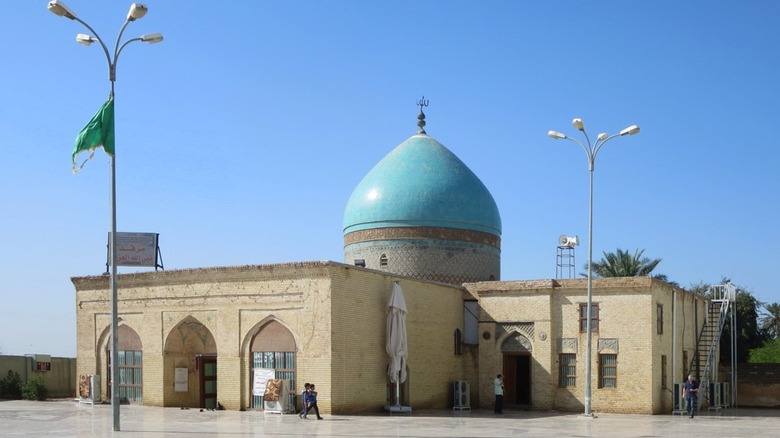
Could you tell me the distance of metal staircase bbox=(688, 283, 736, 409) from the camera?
30.4 metres

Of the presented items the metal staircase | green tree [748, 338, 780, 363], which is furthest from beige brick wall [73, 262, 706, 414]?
green tree [748, 338, 780, 363]

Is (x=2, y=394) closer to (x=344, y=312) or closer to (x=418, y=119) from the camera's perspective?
(x=344, y=312)

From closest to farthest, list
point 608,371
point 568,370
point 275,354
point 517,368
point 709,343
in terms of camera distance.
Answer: point 275,354 → point 608,371 → point 568,370 → point 517,368 → point 709,343

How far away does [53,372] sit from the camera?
110ft

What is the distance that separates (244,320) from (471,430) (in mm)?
7768

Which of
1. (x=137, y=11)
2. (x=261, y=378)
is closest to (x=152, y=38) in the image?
(x=137, y=11)

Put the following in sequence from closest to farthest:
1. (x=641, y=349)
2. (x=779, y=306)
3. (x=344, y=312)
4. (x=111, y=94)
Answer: (x=111, y=94), (x=344, y=312), (x=641, y=349), (x=779, y=306)

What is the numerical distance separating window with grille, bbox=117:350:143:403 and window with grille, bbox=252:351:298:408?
14.7 ft

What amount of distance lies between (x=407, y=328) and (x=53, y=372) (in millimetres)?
14321

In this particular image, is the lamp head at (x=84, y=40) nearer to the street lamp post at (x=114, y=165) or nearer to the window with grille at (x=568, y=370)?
the street lamp post at (x=114, y=165)

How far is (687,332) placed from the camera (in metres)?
30.5

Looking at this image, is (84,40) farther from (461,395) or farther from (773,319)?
(773,319)

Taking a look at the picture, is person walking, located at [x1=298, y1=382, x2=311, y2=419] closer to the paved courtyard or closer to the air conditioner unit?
the paved courtyard

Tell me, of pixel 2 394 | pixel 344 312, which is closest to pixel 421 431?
pixel 344 312
